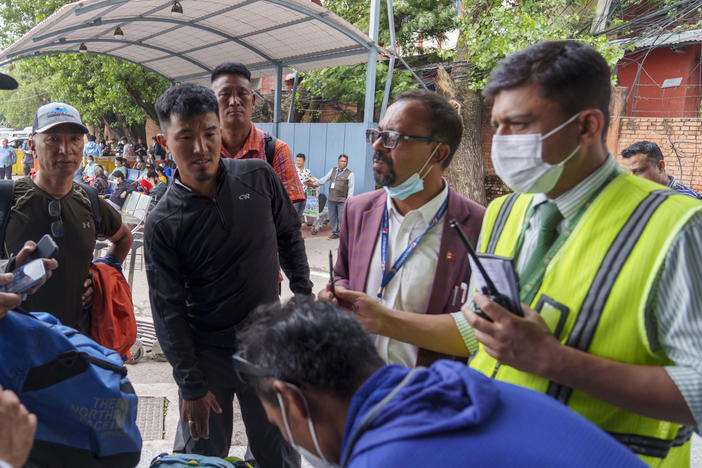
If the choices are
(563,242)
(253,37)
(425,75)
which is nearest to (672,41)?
(425,75)

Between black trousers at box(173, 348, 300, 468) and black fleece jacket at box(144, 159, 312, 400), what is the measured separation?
0.09 metres

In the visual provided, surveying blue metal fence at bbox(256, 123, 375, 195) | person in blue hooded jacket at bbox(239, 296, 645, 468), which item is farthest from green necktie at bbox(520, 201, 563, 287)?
blue metal fence at bbox(256, 123, 375, 195)

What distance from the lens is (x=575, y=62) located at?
1.34m

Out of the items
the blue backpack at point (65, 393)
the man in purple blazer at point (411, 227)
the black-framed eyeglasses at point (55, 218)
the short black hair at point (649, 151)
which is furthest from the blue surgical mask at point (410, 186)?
the short black hair at point (649, 151)

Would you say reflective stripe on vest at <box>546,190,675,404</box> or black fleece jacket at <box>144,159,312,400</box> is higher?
reflective stripe on vest at <box>546,190,675,404</box>

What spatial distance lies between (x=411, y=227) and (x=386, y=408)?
128cm

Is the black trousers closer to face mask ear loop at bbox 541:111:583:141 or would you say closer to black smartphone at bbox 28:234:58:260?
black smartphone at bbox 28:234:58:260

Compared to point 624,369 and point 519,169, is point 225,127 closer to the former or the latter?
point 519,169

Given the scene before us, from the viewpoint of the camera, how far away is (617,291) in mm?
1152

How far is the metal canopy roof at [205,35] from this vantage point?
7656 millimetres

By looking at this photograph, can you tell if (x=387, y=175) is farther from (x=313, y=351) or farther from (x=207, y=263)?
(x=313, y=351)

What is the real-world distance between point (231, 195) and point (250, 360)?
1.22m

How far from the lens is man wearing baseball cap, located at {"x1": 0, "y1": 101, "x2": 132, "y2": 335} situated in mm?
2518

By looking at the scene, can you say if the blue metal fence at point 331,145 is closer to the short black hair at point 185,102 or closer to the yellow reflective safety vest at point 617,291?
the short black hair at point 185,102
